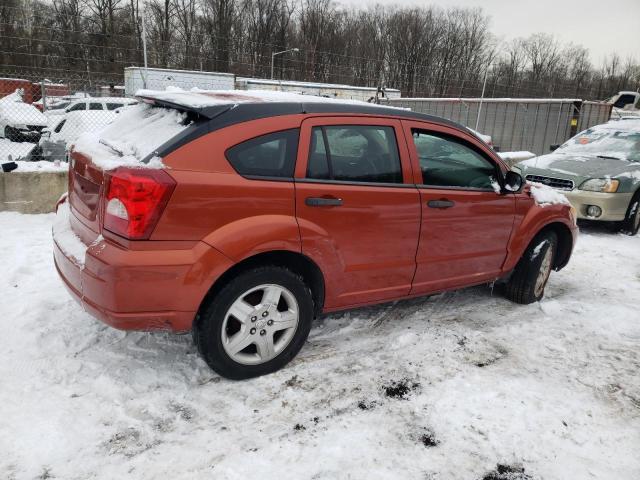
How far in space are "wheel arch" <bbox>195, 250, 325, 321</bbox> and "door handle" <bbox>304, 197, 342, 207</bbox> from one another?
32 centimetres

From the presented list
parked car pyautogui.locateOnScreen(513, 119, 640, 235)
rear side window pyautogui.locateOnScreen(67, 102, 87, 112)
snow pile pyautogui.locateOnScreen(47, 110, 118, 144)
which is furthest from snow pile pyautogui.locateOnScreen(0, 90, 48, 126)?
parked car pyautogui.locateOnScreen(513, 119, 640, 235)

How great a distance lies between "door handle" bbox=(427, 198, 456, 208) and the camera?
11.7 ft

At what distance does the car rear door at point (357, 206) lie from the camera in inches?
119

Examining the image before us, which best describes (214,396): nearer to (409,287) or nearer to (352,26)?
(409,287)

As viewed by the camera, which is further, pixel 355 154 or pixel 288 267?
pixel 355 154

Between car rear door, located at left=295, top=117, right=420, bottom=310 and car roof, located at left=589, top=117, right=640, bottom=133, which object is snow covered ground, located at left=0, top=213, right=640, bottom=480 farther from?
car roof, located at left=589, top=117, right=640, bottom=133

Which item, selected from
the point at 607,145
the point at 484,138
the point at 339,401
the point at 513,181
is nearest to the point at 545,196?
the point at 513,181

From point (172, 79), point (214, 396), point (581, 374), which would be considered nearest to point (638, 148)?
point (581, 374)

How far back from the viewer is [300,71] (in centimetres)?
2342

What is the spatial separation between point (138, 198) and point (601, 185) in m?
7.47

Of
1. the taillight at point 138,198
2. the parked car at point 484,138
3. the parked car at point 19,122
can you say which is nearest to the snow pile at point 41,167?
the taillight at point 138,198

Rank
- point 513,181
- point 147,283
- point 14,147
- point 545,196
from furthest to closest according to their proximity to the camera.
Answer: point 14,147, point 545,196, point 513,181, point 147,283

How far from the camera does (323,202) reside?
9.90 ft

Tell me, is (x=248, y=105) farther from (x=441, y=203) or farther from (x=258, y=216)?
(x=441, y=203)
